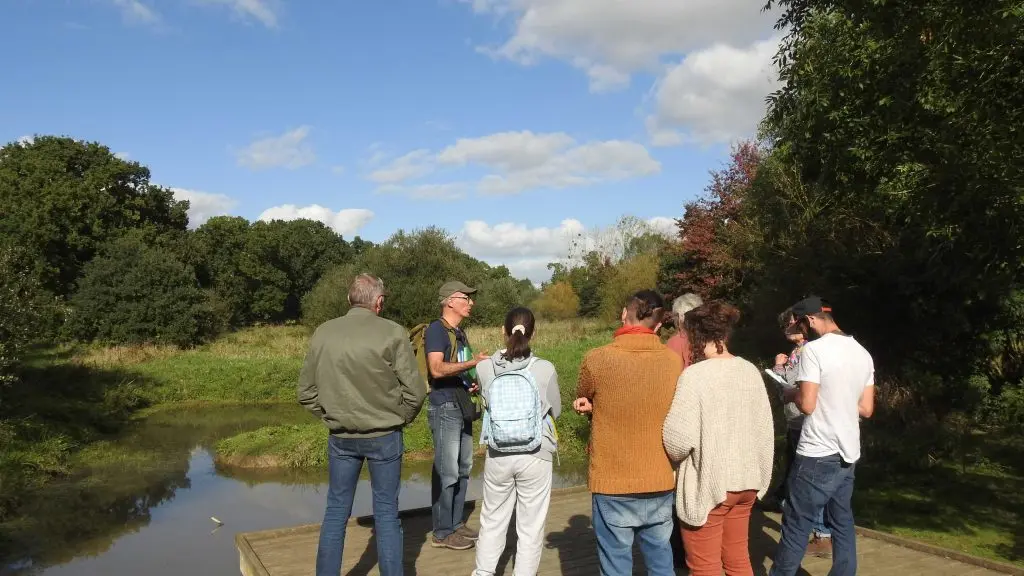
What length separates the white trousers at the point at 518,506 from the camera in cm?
464

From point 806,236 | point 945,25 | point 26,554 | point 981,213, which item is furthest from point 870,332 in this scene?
point 26,554

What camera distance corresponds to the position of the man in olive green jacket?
4.65 m

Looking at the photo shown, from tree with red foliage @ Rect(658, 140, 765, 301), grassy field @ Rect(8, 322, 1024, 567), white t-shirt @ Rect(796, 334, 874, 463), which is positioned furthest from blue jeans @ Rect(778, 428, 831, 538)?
tree with red foliage @ Rect(658, 140, 765, 301)

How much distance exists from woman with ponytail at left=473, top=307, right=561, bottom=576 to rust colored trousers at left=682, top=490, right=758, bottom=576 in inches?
40.0

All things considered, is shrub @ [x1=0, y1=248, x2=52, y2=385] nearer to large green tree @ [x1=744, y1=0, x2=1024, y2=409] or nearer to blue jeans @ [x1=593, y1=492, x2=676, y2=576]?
blue jeans @ [x1=593, y1=492, x2=676, y2=576]

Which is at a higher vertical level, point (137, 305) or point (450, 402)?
point (137, 305)

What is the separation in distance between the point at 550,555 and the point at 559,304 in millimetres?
40770

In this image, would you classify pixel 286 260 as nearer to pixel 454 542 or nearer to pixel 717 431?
pixel 454 542

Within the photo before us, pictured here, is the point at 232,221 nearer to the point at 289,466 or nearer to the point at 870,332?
the point at 289,466

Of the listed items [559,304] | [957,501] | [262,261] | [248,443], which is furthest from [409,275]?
[262,261]

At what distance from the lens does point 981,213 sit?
7285 mm

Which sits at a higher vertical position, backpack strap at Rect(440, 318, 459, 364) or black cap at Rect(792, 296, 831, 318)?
black cap at Rect(792, 296, 831, 318)

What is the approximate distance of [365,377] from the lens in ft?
15.3

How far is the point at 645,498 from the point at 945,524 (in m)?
6.14
